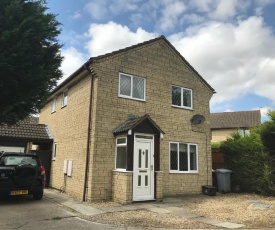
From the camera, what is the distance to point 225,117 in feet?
145

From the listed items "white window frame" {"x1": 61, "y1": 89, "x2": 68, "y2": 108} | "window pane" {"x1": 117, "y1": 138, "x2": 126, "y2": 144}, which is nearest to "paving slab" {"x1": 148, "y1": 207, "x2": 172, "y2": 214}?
"window pane" {"x1": 117, "y1": 138, "x2": 126, "y2": 144}

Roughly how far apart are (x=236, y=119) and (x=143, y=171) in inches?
1354

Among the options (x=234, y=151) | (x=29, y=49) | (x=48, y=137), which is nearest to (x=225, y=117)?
(x=234, y=151)

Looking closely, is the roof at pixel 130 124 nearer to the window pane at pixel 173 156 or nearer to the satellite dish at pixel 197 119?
the window pane at pixel 173 156

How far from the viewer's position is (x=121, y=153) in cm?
1197

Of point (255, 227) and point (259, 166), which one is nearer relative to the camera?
point (255, 227)

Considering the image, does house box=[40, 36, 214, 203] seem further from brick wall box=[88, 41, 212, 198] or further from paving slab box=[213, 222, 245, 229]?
paving slab box=[213, 222, 245, 229]

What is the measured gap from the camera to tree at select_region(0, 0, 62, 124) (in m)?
6.93

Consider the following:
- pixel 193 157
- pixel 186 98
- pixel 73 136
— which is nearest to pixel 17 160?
pixel 73 136

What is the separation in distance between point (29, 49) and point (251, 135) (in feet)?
41.1

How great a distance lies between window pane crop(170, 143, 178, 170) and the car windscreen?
6335 mm

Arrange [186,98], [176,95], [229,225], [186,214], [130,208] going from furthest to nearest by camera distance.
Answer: [186,98]
[176,95]
[130,208]
[186,214]
[229,225]

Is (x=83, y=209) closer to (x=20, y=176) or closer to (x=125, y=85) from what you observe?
(x=20, y=176)

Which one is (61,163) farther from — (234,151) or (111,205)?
(234,151)
